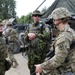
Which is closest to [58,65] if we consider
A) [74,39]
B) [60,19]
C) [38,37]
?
[74,39]

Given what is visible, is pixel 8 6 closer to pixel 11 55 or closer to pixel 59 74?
pixel 11 55

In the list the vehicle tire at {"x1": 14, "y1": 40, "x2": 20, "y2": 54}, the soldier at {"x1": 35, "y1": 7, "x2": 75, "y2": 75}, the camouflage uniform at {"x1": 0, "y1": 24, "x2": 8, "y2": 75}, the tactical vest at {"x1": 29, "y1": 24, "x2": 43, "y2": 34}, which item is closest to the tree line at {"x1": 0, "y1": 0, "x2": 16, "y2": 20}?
the vehicle tire at {"x1": 14, "y1": 40, "x2": 20, "y2": 54}

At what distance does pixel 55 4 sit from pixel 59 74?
17.2ft

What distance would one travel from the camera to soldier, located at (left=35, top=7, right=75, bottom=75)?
2.82 meters

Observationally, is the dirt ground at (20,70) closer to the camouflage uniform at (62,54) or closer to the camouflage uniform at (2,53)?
the camouflage uniform at (2,53)

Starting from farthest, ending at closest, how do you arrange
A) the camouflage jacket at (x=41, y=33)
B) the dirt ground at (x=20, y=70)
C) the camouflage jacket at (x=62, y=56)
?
the dirt ground at (x=20, y=70) < the camouflage jacket at (x=41, y=33) < the camouflage jacket at (x=62, y=56)

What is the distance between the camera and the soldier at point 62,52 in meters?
2.82

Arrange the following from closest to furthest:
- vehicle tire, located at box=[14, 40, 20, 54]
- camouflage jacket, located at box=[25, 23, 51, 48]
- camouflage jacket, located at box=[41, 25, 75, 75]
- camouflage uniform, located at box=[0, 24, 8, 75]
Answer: camouflage jacket, located at box=[41, 25, 75, 75]
camouflage uniform, located at box=[0, 24, 8, 75]
camouflage jacket, located at box=[25, 23, 51, 48]
vehicle tire, located at box=[14, 40, 20, 54]

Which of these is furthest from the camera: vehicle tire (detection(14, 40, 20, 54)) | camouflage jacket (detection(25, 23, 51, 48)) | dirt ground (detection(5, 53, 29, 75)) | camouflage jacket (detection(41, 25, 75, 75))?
vehicle tire (detection(14, 40, 20, 54))

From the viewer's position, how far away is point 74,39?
2900 mm

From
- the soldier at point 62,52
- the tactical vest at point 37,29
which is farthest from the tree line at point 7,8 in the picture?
the soldier at point 62,52

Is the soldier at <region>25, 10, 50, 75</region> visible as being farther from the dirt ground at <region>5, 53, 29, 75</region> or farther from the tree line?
the tree line

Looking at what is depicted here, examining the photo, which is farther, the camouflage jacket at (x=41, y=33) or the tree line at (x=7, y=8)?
the tree line at (x=7, y=8)

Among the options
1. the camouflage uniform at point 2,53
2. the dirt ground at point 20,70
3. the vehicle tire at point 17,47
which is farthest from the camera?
the vehicle tire at point 17,47
